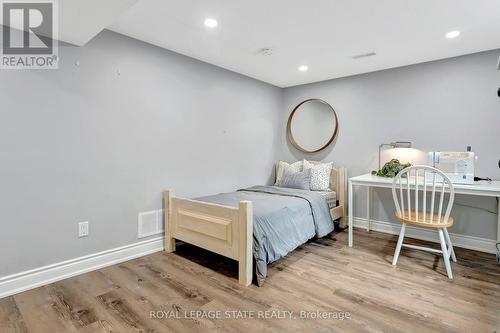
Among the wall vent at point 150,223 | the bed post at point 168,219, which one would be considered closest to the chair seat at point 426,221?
the bed post at point 168,219

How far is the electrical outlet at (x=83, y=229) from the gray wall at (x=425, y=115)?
3196mm

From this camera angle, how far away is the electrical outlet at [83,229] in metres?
2.37

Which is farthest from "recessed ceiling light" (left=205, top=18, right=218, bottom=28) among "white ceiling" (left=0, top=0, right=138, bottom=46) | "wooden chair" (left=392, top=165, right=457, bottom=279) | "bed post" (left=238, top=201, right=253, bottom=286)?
"wooden chair" (left=392, top=165, right=457, bottom=279)

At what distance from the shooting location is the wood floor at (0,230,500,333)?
66.8 inches

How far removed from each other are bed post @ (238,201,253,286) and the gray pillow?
1.67 m

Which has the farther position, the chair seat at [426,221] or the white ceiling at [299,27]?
the chair seat at [426,221]

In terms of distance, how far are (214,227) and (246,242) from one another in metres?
0.38

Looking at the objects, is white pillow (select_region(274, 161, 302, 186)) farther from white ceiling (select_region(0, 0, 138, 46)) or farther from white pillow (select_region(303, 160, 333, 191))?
white ceiling (select_region(0, 0, 138, 46))

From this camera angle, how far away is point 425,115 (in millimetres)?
3316

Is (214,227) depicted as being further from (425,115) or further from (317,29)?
(425,115)

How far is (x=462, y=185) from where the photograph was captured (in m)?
2.56

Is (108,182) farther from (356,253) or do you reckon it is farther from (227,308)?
(356,253)

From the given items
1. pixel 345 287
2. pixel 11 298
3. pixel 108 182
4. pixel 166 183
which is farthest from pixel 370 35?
pixel 11 298

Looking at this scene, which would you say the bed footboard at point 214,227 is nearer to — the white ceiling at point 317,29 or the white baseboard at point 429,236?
the white ceiling at point 317,29
